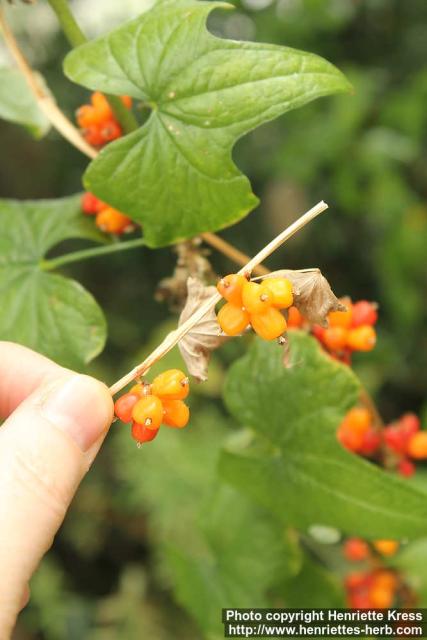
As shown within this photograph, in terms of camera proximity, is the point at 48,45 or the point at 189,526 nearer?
the point at 189,526

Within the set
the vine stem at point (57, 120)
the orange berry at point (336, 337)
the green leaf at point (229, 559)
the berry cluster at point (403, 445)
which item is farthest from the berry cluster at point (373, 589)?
the vine stem at point (57, 120)

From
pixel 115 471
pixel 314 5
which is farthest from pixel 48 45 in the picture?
pixel 115 471

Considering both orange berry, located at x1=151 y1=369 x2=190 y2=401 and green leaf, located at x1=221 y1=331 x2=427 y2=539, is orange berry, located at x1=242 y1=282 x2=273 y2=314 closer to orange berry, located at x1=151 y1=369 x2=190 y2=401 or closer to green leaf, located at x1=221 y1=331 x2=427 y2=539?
orange berry, located at x1=151 y1=369 x2=190 y2=401

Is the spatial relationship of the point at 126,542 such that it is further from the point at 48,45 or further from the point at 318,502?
the point at 48,45

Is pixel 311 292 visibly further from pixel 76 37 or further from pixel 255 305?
pixel 76 37

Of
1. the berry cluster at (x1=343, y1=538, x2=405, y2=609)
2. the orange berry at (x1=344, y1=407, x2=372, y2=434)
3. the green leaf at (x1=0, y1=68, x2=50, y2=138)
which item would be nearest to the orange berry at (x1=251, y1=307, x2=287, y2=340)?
the orange berry at (x1=344, y1=407, x2=372, y2=434)

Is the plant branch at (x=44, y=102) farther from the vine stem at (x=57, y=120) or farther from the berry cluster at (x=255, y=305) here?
the berry cluster at (x=255, y=305)

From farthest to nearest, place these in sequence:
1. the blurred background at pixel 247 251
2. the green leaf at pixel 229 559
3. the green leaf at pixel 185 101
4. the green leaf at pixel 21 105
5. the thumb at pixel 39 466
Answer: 1. the blurred background at pixel 247 251
2. the green leaf at pixel 229 559
3. the green leaf at pixel 21 105
4. the green leaf at pixel 185 101
5. the thumb at pixel 39 466
